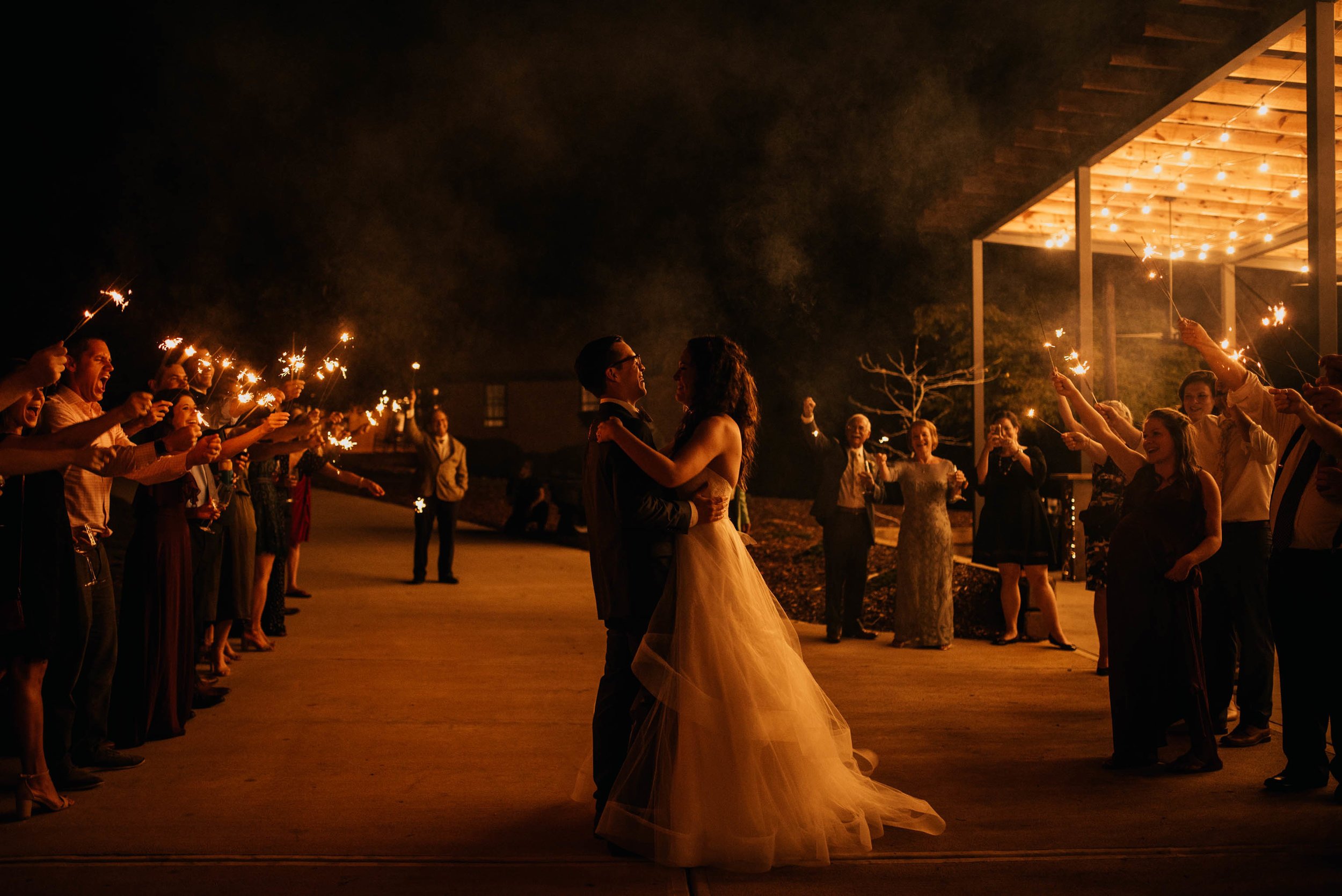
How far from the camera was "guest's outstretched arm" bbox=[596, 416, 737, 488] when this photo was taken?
3.42 meters

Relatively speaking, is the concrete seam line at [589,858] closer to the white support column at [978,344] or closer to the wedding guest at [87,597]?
the wedding guest at [87,597]

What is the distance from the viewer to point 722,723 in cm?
341

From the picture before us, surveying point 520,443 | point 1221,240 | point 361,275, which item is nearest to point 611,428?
point 1221,240

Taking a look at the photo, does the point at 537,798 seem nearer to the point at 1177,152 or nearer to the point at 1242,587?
the point at 1242,587

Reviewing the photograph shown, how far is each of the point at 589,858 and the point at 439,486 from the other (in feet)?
23.5

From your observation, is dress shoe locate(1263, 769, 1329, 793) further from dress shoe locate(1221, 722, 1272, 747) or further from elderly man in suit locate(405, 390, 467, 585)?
elderly man in suit locate(405, 390, 467, 585)

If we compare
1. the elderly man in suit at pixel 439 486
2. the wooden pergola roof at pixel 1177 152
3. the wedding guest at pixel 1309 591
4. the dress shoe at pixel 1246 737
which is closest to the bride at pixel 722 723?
the wedding guest at pixel 1309 591

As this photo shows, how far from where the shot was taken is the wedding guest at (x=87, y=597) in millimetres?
3943

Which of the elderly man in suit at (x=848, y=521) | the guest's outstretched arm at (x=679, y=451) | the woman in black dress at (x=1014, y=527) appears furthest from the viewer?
the elderly man in suit at (x=848, y=521)

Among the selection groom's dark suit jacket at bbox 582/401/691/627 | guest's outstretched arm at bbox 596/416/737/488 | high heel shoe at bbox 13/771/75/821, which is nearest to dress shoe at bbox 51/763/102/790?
high heel shoe at bbox 13/771/75/821

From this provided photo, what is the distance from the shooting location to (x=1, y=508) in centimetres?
365

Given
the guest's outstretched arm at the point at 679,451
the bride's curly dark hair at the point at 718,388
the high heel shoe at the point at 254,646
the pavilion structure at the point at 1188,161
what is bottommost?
the high heel shoe at the point at 254,646

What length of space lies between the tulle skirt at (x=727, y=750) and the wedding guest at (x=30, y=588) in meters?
2.24

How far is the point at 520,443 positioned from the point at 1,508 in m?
32.7
